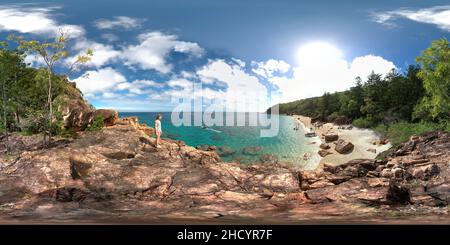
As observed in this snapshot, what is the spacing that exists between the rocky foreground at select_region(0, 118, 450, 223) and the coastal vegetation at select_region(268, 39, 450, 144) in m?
8.15

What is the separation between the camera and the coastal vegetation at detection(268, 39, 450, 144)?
35.3 meters

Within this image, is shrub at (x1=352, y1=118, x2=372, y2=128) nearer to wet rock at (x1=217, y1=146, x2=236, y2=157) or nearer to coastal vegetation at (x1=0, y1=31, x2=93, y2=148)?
wet rock at (x1=217, y1=146, x2=236, y2=157)

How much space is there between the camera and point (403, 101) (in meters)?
66.6

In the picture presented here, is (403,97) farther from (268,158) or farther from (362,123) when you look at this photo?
(268,158)

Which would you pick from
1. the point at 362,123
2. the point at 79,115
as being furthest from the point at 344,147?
the point at 79,115

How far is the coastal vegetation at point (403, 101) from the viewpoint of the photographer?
3531 cm

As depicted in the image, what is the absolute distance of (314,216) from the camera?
18203 mm

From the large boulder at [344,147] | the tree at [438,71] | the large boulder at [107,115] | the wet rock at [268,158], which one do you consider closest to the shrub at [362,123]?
the large boulder at [344,147]

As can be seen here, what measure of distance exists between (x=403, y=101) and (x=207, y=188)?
5390 cm

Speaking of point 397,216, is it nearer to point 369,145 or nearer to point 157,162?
point 157,162

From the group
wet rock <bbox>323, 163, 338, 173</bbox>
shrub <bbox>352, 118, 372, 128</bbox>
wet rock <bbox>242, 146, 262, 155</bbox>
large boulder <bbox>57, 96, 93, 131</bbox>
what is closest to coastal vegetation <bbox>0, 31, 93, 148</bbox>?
large boulder <bbox>57, 96, 93, 131</bbox>

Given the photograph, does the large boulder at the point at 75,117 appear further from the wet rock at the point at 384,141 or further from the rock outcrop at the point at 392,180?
the wet rock at the point at 384,141

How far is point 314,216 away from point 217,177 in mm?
7552

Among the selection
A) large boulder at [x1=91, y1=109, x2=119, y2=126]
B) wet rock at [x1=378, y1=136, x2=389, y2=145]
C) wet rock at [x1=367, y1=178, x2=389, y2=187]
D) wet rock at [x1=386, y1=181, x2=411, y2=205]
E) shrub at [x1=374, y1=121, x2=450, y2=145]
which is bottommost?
wet rock at [x1=386, y1=181, x2=411, y2=205]
